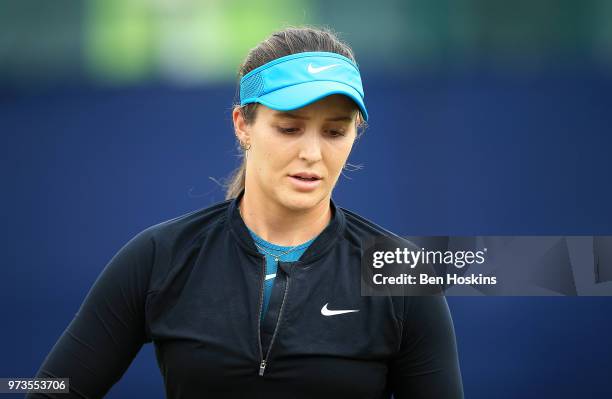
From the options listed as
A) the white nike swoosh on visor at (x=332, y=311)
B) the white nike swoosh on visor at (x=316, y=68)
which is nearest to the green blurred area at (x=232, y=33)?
the white nike swoosh on visor at (x=316, y=68)

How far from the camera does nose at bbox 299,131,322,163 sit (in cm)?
154

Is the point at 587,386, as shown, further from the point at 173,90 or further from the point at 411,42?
the point at 173,90

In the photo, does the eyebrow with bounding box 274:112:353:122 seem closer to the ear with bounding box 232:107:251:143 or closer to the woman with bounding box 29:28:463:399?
the woman with bounding box 29:28:463:399

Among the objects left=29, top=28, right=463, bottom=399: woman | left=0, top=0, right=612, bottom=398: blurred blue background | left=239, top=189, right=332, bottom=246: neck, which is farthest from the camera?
left=0, top=0, right=612, bottom=398: blurred blue background

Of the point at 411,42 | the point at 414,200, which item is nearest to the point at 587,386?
the point at 414,200

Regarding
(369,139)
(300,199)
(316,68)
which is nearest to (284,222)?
(300,199)

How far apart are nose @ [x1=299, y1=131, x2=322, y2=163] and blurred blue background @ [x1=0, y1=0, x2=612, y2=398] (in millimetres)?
2058

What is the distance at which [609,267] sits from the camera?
2539 millimetres

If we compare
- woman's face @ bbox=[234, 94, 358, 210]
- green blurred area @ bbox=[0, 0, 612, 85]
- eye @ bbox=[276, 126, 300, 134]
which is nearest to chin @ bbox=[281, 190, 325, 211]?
woman's face @ bbox=[234, 94, 358, 210]

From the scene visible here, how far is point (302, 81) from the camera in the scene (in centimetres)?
156

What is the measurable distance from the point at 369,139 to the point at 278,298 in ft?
7.07

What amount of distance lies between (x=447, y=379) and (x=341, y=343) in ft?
0.82

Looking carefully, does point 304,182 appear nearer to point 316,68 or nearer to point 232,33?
point 316,68

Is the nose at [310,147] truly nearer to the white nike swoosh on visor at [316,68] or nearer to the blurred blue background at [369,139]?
the white nike swoosh on visor at [316,68]
